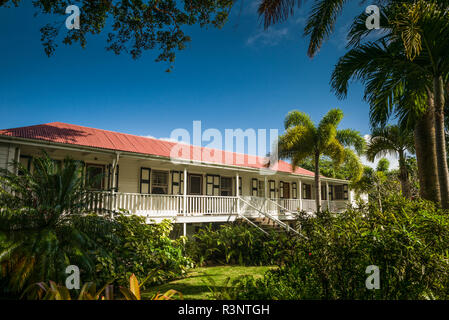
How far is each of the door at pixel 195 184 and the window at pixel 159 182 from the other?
5.74 feet

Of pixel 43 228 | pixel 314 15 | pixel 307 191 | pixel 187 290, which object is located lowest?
pixel 187 290

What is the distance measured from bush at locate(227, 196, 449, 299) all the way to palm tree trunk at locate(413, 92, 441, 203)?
4.89 meters

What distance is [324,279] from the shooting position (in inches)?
142

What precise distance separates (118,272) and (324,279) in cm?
648

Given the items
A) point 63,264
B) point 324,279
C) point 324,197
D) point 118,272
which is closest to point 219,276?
point 118,272

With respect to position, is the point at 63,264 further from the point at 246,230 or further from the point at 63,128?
the point at 63,128

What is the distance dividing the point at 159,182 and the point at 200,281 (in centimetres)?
727

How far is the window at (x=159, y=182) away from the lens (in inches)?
593

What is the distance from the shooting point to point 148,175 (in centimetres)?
1469

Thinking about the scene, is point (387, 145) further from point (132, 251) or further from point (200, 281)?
point (132, 251)

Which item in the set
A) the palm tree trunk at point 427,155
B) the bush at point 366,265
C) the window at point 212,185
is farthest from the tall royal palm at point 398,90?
the window at point 212,185

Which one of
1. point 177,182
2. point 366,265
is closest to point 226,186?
point 177,182

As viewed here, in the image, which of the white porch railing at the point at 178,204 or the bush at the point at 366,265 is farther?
the white porch railing at the point at 178,204

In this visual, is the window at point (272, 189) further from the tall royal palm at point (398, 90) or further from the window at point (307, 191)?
the tall royal palm at point (398, 90)
